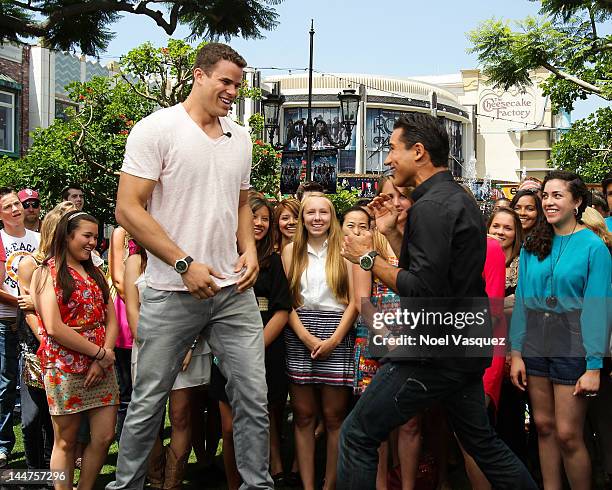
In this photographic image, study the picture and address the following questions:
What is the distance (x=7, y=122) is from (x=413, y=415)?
31614 mm

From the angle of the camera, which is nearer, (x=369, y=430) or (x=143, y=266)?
(x=369, y=430)

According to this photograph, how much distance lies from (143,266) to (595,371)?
2924mm

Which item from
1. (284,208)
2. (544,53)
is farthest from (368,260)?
(544,53)

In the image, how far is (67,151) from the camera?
20984mm

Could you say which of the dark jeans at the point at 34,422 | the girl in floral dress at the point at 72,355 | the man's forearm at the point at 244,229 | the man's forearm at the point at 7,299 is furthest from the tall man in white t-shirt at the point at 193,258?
the man's forearm at the point at 7,299

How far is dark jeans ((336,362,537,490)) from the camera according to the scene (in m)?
3.73

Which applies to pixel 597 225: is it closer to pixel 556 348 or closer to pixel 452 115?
pixel 556 348

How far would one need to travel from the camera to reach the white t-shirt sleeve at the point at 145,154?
366 cm

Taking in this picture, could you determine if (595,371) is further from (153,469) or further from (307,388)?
(153,469)

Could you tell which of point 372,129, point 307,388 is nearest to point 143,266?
point 307,388

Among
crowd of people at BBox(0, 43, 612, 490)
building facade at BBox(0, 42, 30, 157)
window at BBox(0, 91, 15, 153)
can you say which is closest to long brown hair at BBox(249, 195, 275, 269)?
crowd of people at BBox(0, 43, 612, 490)

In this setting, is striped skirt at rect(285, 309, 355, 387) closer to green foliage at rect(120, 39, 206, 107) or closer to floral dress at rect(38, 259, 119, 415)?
floral dress at rect(38, 259, 119, 415)

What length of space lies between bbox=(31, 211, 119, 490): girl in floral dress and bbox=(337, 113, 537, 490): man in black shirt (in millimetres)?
1636

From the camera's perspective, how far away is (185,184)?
3.72 metres
